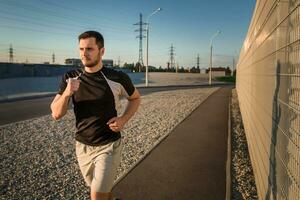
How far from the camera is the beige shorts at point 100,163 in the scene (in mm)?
3252

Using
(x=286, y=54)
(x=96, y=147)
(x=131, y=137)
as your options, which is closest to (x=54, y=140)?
(x=131, y=137)

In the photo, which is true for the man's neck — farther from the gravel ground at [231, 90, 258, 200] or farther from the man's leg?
the gravel ground at [231, 90, 258, 200]

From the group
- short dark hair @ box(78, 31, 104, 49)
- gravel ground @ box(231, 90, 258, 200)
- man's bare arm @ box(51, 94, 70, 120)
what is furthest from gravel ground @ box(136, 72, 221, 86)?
man's bare arm @ box(51, 94, 70, 120)

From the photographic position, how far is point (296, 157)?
7.64ft

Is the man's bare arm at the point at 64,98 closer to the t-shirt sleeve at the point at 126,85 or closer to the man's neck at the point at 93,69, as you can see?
the man's neck at the point at 93,69

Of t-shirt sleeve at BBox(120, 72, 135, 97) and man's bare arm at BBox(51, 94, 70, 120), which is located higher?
t-shirt sleeve at BBox(120, 72, 135, 97)

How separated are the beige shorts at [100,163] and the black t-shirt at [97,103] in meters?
0.06

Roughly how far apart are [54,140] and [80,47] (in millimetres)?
6273

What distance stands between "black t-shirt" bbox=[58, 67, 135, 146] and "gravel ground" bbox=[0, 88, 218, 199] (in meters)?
1.86

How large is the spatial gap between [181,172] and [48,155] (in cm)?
293

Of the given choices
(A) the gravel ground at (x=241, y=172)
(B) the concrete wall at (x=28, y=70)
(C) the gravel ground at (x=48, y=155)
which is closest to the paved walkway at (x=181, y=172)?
(A) the gravel ground at (x=241, y=172)

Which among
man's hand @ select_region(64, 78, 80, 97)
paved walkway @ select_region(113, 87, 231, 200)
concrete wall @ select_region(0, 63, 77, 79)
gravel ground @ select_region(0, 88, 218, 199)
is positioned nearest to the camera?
man's hand @ select_region(64, 78, 80, 97)

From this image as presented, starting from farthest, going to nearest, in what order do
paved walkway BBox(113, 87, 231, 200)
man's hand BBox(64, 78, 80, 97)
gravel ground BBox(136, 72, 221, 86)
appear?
1. gravel ground BBox(136, 72, 221, 86)
2. paved walkway BBox(113, 87, 231, 200)
3. man's hand BBox(64, 78, 80, 97)

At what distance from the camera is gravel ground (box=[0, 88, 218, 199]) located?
5.22 metres
